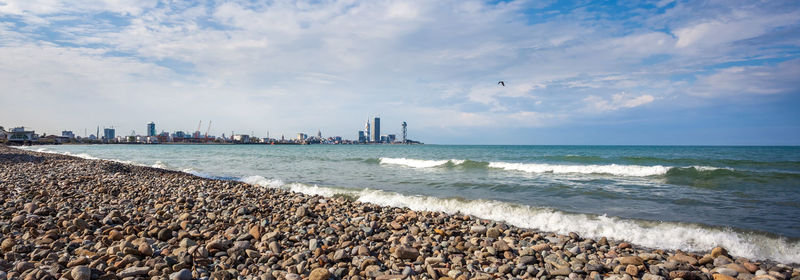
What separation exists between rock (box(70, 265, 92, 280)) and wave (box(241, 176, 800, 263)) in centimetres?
667

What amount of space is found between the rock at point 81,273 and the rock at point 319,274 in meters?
2.15

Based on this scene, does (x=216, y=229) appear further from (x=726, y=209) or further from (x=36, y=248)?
(x=726, y=209)

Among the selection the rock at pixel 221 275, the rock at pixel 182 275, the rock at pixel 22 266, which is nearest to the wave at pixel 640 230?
the rock at pixel 221 275

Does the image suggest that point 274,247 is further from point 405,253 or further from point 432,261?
point 432,261

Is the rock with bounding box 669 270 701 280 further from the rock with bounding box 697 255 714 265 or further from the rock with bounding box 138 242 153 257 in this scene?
the rock with bounding box 138 242 153 257

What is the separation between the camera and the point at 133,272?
12.4 feet

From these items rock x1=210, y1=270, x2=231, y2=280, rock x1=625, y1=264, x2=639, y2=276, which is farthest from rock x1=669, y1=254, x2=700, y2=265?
rock x1=210, y1=270, x2=231, y2=280

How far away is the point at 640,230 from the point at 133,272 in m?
7.75

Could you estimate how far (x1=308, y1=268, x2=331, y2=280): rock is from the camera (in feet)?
12.6

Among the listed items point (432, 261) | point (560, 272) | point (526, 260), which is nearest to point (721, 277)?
point (560, 272)

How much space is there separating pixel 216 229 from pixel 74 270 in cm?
207

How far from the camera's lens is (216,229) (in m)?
5.67

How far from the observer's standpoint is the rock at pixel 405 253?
4.65 meters

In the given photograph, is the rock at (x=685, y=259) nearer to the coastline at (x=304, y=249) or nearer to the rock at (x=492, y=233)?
the coastline at (x=304, y=249)
